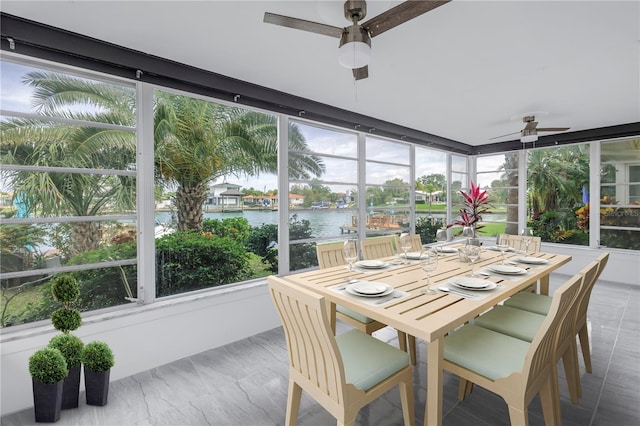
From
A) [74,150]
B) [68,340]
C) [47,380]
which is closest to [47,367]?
[47,380]

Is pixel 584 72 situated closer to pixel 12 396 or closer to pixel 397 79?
pixel 397 79

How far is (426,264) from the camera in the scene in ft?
6.10

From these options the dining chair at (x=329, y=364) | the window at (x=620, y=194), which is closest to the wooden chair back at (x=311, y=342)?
the dining chair at (x=329, y=364)

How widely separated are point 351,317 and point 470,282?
0.90 m

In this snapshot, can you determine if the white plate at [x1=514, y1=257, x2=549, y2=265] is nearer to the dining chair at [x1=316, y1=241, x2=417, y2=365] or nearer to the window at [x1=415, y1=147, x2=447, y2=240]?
the dining chair at [x1=316, y1=241, x2=417, y2=365]

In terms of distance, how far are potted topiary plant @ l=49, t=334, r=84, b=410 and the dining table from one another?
4.94 feet

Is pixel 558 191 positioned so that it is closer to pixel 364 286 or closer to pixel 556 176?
pixel 556 176

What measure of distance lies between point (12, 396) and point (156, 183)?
1.74 meters

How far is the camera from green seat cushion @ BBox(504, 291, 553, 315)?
7.47 feet

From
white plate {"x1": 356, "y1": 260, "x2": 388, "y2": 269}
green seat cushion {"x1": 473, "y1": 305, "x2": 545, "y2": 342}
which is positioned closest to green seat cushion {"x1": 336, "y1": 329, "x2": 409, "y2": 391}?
white plate {"x1": 356, "y1": 260, "x2": 388, "y2": 269}

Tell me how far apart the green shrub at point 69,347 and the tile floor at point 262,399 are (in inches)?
13.3

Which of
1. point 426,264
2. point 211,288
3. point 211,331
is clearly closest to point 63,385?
point 211,331

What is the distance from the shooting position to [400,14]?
161 centimetres

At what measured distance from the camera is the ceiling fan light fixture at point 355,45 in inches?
68.8
